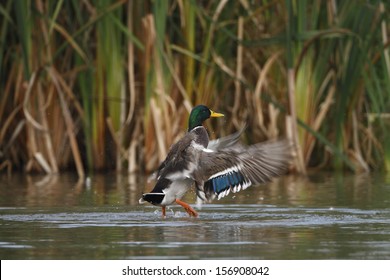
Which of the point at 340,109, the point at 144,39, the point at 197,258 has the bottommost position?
the point at 197,258

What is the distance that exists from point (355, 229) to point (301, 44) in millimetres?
5760

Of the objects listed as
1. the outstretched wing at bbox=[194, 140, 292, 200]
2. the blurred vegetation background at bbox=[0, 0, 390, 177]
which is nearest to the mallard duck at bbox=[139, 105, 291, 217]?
the outstretched wing at bbox=[194, 140, 292, 200]

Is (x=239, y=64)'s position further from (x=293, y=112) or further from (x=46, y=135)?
(x=46, y=135)

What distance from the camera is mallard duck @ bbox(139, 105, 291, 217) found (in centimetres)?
943

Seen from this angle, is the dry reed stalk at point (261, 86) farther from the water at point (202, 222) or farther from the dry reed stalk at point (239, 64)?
the water at point (202, 222)

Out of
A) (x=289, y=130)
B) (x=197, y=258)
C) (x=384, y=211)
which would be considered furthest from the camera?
(x=289, y=130)

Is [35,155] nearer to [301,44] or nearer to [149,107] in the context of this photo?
[149,107]

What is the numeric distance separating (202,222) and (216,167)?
638 millimetres

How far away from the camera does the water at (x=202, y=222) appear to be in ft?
23.3

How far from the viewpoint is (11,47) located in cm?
1404

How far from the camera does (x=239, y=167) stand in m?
9.60

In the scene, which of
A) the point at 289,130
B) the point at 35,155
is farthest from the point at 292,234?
the point at 35,155

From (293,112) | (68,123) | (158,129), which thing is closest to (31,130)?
(68,123)

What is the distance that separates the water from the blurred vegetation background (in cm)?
86
